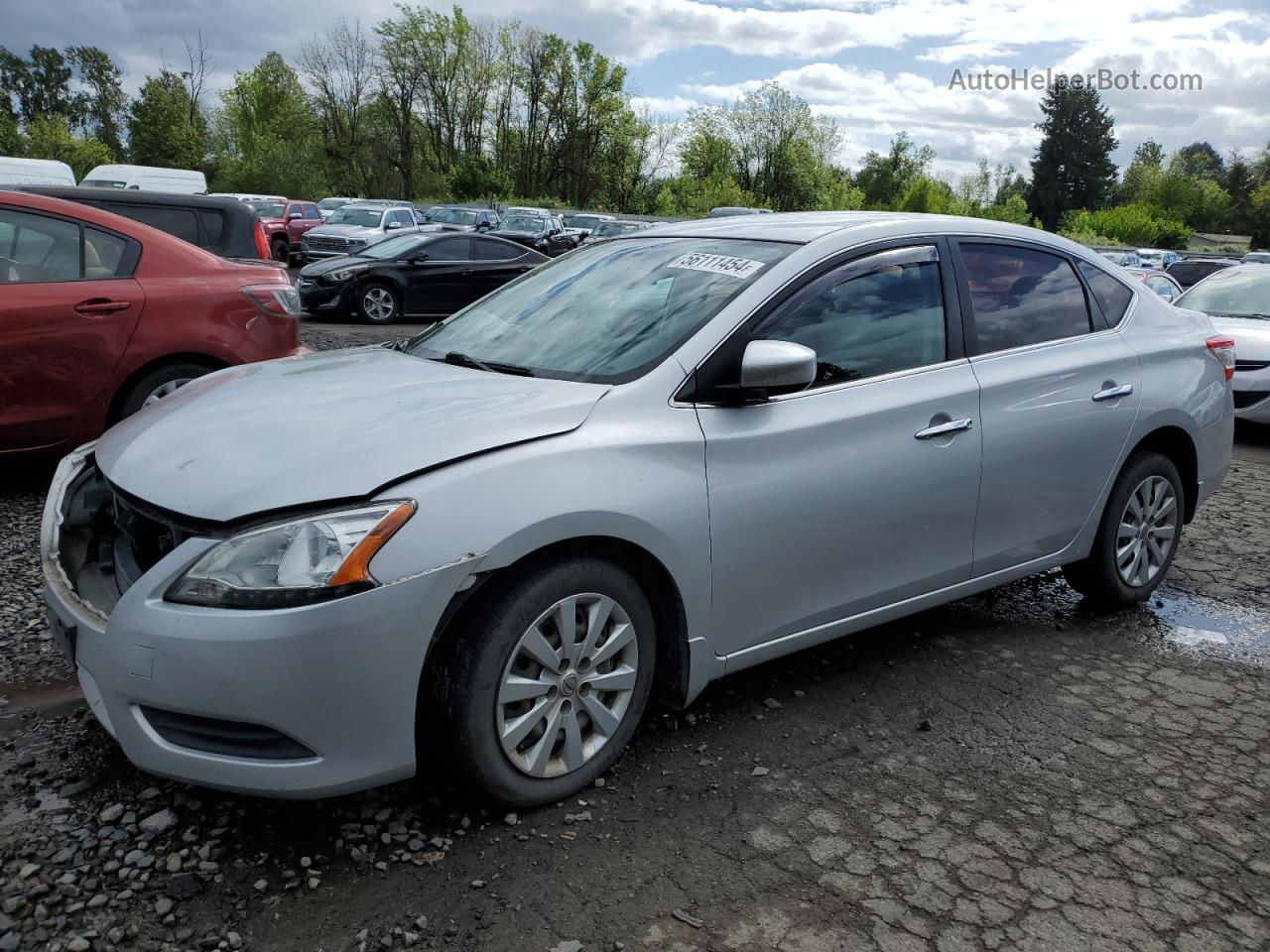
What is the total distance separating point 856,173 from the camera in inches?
3905

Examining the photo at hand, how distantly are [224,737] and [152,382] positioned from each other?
12.9 ft

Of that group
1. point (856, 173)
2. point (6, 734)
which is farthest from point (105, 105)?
point (6, 734)

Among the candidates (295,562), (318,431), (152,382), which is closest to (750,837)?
(295,562)

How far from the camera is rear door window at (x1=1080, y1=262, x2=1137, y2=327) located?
452cm

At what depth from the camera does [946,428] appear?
3697mm

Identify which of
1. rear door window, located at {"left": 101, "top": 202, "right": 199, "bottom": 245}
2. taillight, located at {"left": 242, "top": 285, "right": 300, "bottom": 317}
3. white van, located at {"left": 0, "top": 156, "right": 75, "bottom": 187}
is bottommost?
taillight, located at {"left": 242, "top": 285, "right": 300, "bottom": 317}

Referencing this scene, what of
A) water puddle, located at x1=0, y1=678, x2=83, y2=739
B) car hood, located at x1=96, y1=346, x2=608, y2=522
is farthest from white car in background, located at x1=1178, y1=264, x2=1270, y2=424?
water puddle, located at x1=0, y1=678, x2=83, y2=739

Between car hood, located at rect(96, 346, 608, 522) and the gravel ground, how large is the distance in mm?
866

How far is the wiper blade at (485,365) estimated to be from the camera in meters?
3.41

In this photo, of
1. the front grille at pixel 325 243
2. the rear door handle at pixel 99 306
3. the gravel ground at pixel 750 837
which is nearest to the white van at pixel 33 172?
the rear door handle at pixel 99 306

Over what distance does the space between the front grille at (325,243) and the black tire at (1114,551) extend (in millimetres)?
23548

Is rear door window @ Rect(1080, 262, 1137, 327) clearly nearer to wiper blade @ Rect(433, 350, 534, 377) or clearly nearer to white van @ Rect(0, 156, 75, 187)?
wiper blade @ Rect(433, 350, 534, 377)

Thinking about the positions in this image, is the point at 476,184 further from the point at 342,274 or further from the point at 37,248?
the point at 37,248

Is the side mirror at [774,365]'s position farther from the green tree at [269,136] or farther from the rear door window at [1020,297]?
the green tree at [269,136]
